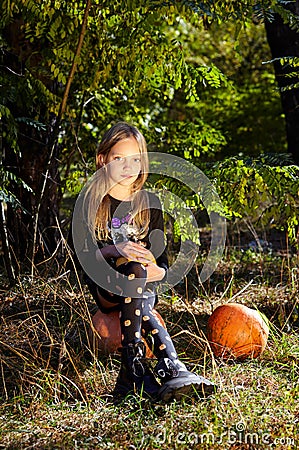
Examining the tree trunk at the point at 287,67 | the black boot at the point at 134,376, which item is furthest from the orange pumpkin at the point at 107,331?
the tree trunk at the point at 287,67

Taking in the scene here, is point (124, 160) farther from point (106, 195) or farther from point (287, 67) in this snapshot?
point (287, 67)

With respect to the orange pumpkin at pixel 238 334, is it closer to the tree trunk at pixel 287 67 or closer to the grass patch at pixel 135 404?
the grass patch at pixel 135 404

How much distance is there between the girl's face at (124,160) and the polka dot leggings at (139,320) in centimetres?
51

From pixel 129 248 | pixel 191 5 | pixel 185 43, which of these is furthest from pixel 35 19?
pixel 185 43

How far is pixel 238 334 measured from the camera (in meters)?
3.28

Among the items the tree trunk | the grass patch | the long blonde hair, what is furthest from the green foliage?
the grass patch

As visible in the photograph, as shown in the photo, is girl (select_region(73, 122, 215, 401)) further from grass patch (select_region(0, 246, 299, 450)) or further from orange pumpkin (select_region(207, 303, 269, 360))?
orange pumpkin (select_region(207, 303, 269, 360))

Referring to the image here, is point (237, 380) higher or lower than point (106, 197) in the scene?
lower

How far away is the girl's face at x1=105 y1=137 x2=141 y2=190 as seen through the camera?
3.25m

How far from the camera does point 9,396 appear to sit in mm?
2852

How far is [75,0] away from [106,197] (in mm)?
1469

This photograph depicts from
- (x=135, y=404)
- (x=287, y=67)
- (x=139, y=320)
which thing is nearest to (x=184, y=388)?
(x=135, y=404)

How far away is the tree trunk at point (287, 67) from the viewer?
4.96 metres

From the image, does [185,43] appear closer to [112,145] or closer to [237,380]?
[112,145]
